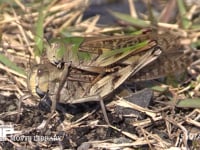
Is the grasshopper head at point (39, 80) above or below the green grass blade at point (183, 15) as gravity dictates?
below

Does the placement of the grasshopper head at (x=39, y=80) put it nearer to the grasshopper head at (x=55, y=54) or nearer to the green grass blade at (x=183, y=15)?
the grasshopper head at (x=55, y=54)

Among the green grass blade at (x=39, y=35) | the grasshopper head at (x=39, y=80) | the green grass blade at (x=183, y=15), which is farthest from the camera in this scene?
the green grass blade at (x=183, y=15)

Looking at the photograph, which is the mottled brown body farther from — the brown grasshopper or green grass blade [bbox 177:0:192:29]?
green grass blade [bbox 177:0:192:29]

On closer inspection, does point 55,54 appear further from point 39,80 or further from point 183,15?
point 183,15

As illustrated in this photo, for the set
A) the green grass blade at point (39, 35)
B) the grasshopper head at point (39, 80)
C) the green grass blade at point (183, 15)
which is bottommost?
the grasshopper head at point (39, 80)

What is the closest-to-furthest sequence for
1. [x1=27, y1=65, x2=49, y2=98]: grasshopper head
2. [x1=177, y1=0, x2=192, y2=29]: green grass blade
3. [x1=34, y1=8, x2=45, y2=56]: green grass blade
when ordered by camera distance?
[x1=27, y1=65, x2=49, y2=98]: grasshopper head < [x1=34, y1=8, x2=45, y2=56]: green grass blade < [x1=177, y1=0, x2=192, y2=29]: green grass blade

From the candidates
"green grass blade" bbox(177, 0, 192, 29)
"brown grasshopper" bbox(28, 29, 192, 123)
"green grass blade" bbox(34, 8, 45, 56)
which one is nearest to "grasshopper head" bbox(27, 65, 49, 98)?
"brown grasshopper" bbox(28, 29, 192, 123)

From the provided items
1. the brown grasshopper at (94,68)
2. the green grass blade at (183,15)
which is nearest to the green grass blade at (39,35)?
the brown grasshopper at (94,68)

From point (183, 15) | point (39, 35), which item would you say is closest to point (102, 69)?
point (39, 35)
